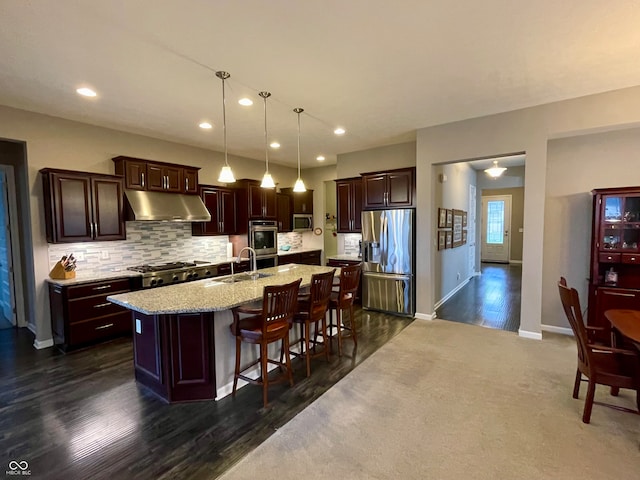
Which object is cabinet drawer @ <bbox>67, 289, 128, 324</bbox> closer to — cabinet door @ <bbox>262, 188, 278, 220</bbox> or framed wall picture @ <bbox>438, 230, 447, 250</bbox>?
cabinet door @ <bbox>262, 188, 278, 220</bbox>

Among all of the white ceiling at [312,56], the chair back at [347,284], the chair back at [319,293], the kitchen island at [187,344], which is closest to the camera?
the white ceiling at [312,56]

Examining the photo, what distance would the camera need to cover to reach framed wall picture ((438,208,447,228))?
202 inches

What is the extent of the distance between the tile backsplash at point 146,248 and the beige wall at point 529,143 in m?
3.82

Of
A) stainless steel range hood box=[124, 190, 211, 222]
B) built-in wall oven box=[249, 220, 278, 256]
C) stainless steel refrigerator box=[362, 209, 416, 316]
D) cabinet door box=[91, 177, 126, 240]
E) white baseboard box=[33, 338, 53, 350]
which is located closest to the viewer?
white baseboard box=[33, 338, 53, 350]

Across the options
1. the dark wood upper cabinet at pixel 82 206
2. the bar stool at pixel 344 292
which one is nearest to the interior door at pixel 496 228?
the bar stool at pixel 344 292

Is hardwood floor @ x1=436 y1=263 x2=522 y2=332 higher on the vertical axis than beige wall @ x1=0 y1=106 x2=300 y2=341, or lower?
lower

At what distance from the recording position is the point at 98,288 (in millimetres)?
3818

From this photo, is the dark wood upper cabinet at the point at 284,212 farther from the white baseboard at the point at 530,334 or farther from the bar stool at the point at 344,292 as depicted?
the white baseboard at the point at 530,334

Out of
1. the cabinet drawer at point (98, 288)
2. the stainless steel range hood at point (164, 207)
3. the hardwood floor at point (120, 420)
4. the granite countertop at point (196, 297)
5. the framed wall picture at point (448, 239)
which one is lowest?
the hardwood floor at point (120, 420)

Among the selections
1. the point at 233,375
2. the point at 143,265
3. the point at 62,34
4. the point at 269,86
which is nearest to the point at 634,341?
the point at 233,375

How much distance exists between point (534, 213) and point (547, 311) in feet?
4.76

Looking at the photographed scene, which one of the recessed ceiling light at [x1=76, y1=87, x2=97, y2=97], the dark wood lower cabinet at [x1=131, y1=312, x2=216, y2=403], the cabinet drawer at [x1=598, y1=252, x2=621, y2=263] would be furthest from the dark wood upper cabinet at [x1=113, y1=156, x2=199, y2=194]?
the cabinet drawer at [x1=598, y1=252, x2=621, y2=263]

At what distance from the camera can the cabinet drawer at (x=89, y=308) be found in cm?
361

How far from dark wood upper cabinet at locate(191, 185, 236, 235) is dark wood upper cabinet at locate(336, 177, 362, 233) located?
2.08 metres
